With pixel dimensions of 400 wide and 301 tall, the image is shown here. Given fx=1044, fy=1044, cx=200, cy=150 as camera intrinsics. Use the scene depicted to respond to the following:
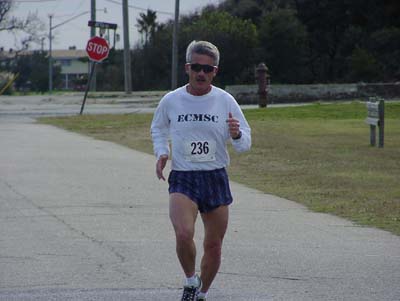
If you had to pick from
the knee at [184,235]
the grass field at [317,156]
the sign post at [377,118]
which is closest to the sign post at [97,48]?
the grass field at [317,156]

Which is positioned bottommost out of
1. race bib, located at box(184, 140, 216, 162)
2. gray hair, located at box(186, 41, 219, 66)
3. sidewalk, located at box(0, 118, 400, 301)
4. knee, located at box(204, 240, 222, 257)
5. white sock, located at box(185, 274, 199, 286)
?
sidewalk, located at box(0, 118, 400, 301)

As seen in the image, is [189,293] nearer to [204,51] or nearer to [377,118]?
[204,51]

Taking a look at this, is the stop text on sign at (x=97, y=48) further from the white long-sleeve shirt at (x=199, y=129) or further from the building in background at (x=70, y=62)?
the building in background at (x=70, y=62)

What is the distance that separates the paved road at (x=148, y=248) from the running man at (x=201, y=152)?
1.93ft

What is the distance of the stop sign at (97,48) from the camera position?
3525 centimetres

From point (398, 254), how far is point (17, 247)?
11.8 feet

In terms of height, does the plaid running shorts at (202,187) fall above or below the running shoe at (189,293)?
above

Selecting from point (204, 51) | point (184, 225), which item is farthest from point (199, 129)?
point (184, 225)

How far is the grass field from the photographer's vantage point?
13.6 meters

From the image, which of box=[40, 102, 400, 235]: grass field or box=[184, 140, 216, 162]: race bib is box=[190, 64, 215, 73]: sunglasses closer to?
box=[184, 140, 216, 162]: race bib

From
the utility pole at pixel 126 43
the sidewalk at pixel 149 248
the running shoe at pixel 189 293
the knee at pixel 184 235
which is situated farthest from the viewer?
the utility pole at pixel 126 43

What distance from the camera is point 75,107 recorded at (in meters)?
41.2

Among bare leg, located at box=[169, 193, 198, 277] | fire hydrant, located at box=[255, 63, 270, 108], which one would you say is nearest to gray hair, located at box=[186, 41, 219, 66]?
bare leg, located at box=[169, 193, 198, 277]

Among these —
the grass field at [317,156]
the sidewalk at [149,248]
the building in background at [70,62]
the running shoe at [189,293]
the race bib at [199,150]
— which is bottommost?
the building in background at [70,62]
